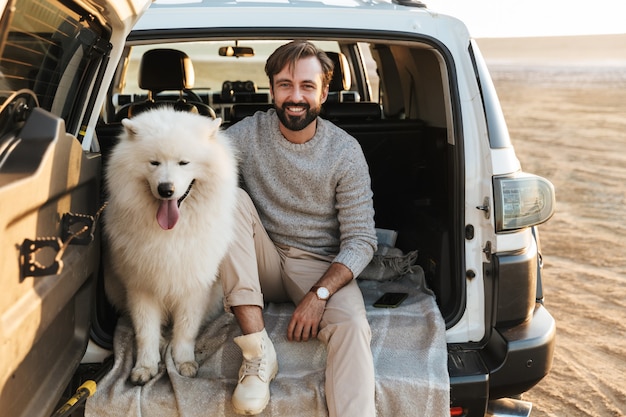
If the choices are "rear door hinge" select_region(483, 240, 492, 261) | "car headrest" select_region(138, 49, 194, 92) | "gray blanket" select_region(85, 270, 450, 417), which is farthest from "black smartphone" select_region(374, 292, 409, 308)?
"car headrest" select_region(138, 49, 194, 92)

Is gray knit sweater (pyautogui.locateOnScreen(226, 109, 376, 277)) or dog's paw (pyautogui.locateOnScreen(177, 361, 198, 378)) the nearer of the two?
dog's paw (pyautogui.locateOnScreen(177, 361, 198, 378))

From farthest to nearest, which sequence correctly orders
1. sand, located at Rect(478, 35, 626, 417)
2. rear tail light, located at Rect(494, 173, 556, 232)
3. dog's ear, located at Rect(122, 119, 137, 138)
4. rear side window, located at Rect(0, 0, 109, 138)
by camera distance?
sand, located at Rect(478, 35, 626, 417) → rear tail light, located at Rect(494, 173, 556, 232) → dog's ear, located at Rect(122, 119, 137, 138) → rear side window, located at Rect(0, 0, 109, 138)

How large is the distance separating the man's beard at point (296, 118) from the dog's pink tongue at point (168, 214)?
721mm

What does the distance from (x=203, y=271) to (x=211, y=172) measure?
1.35ft

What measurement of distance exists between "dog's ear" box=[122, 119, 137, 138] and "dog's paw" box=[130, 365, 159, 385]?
36.2 inches

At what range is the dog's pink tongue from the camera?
7.70ft

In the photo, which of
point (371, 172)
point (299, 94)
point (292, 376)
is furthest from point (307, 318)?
point (371, 172)

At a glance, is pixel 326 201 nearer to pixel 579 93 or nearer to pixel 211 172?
pixel 211 172

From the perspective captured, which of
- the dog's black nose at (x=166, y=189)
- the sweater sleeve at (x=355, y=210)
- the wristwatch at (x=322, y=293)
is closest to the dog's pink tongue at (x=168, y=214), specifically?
the dog's black nose at (x=166, y=189)

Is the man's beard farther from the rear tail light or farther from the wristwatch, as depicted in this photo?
the rear tail light

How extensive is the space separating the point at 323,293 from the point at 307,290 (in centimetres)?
23

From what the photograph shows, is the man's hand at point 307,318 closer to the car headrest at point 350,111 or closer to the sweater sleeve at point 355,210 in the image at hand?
the sweater sleeve at point 355,210

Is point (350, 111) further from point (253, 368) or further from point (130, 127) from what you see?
point (253, 368)

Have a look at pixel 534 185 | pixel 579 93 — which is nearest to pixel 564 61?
pixel 579 93
